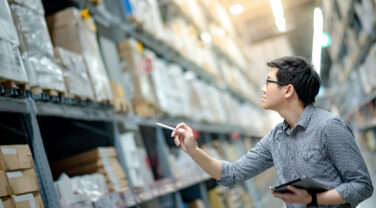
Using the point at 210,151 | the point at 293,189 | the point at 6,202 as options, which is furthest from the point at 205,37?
the point at 6,202

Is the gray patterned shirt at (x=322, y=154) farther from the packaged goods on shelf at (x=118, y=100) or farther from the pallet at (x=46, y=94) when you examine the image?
the packaged goods on shelf at (x=118, y=100)

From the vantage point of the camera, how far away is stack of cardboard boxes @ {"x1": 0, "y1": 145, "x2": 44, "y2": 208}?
6.78 feet

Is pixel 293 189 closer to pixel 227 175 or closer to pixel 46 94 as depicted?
pixel 227 175

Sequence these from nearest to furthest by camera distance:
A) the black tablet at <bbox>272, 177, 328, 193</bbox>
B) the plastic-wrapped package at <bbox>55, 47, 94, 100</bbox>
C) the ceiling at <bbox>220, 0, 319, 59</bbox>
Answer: the black tablet at <bbox>272, 177, 328, 193</bbox>, the plastic-wrapped package at <bbox>55, 47, 94, 100</bbox>, the ceiling at <bbox>220, 0, 319, 59</bbox>

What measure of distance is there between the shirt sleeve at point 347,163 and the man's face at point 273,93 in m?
0.30

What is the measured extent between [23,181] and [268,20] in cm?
1625

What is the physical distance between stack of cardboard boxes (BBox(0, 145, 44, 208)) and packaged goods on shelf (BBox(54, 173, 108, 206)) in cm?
44

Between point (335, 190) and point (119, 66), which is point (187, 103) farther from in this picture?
point (335, 190)

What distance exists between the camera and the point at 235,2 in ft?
44.2

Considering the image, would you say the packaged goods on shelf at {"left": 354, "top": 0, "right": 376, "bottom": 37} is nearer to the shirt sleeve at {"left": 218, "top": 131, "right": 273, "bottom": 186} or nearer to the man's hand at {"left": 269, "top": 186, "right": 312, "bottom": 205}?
the shirt sleeve at {"left": 218, "top": 131, "right": 273, "bottom": 186}

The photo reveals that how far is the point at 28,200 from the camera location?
2.16m

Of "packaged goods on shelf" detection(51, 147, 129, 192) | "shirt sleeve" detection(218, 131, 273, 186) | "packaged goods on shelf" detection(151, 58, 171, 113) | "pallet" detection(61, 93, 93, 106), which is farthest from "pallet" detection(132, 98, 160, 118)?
"shirt sleeve" detection(218, 131, 273, 186)

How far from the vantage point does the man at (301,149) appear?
202 centimetres

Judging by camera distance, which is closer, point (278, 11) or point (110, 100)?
point (110, 100)
